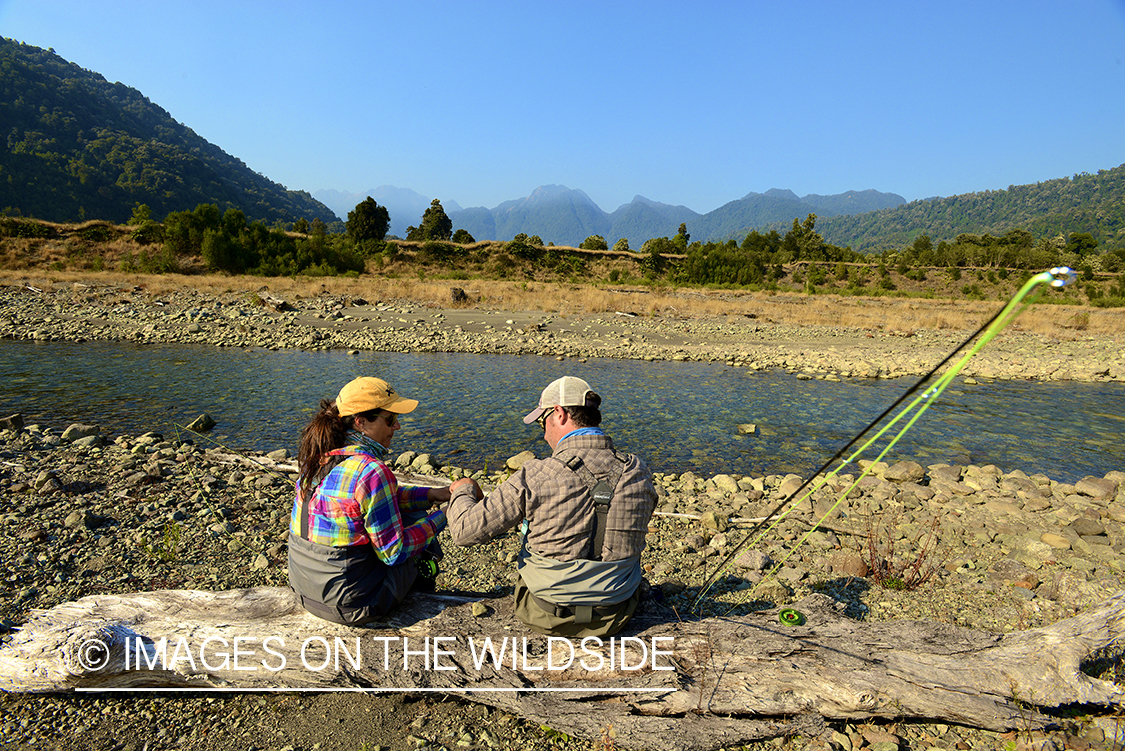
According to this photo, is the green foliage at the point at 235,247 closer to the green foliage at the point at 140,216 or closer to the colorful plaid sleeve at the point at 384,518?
the green foliage at the point at 140,216

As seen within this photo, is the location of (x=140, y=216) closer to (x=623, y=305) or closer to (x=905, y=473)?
(x=623, y=305)

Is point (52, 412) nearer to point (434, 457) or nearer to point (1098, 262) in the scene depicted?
point (434, 457)

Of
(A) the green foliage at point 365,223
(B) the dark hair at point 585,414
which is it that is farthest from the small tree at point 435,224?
(B) the dark hair at point 585,414

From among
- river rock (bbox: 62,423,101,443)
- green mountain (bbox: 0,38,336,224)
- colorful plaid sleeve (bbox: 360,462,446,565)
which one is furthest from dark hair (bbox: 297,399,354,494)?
green mountain (bbox: 0,38,336,224)

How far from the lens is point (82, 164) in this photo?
3666 inches

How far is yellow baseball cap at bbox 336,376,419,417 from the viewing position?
3.06m

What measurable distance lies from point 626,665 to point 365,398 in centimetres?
203

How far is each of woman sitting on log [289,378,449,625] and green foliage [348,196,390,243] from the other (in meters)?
55.1

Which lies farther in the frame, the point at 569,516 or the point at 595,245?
the point at 595,245

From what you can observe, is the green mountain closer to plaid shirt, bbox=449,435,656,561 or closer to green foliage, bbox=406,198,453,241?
green foliage, bbox=406,198,453,241

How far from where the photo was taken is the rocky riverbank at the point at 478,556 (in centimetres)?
297

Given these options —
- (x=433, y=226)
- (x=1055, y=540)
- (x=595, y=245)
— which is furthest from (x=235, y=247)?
(x=1055, y=540)

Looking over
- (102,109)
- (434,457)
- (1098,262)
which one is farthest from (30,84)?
(1098,262)

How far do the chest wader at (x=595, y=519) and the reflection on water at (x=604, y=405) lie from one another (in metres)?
5.41
